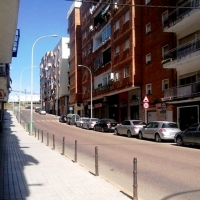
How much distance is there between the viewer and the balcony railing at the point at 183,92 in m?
25.3

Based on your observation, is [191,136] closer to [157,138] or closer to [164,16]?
[157,138]

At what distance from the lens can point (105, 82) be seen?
155 feet

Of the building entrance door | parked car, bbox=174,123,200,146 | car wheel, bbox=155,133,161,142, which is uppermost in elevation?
the building entrance door

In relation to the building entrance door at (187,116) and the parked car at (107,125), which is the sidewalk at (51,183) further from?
the parked car at (107,125)

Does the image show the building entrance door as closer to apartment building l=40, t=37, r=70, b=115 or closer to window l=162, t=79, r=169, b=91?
window l=162, t=79, r=169, b=91

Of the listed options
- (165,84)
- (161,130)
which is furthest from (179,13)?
(161,130)

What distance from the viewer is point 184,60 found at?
26.4m

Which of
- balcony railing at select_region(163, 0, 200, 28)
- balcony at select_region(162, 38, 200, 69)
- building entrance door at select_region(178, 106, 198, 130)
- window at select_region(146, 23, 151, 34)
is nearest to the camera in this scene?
balcony at select_region(162, 38, 200, 69)

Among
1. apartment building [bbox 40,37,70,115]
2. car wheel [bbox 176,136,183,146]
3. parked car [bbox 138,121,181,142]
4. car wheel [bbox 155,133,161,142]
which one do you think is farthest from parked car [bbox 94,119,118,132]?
apartment building [bbox 40,37,70,115]

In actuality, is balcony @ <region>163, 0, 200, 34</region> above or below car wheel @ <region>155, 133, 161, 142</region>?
above

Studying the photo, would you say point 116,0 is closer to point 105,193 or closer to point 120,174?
point 120,174

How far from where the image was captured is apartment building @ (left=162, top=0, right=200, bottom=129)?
25672mm

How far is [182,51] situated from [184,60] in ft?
4.47

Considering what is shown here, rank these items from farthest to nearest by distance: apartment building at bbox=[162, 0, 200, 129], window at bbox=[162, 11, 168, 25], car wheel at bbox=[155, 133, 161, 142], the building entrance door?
window at bbox=[162, 11, 168, 25]
the building entrance door
apartment building at bbox=[162, 0, 200, 129]
car wheel at bbox=[155, 133, 161, 142]
